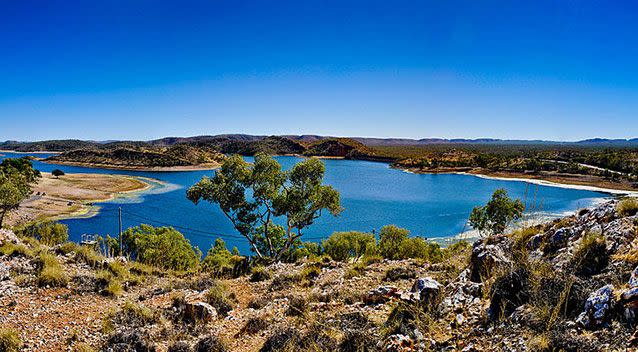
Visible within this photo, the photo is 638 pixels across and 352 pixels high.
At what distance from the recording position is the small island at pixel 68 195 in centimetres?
4732

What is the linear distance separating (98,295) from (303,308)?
17.5 ft

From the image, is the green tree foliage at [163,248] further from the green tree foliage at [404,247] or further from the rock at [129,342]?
the rock at [129,342]

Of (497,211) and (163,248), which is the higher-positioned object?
(497,211)

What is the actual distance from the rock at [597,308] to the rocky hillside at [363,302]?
0.01 meters

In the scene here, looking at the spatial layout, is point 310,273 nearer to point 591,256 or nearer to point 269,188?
point 269,188

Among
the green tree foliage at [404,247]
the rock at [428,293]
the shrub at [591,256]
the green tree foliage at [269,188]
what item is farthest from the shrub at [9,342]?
the green tree foliage at [404,247]

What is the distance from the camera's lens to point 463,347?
4.62 meters

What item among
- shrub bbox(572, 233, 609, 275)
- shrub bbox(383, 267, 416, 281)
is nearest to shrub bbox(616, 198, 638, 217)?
shrub bbox(572, 233, 609, 275)

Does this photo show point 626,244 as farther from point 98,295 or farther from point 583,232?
point 98,295

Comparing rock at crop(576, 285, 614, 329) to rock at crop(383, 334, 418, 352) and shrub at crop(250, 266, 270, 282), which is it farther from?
shrub at crop(250, 266, 270, 282)

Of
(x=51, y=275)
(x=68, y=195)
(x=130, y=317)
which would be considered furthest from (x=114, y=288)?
(x=68, y=195)

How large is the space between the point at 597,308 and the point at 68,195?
73.1 meters

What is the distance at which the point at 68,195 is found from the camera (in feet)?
202

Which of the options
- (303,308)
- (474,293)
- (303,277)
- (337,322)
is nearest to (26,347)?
(303,308)
